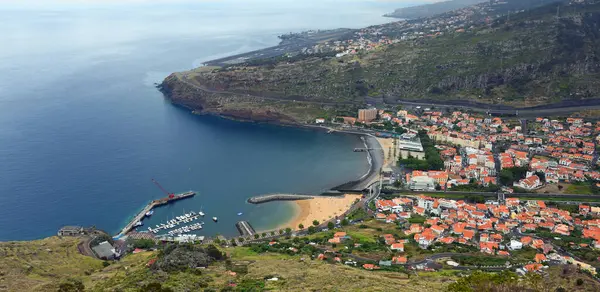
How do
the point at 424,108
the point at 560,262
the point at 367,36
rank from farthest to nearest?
the point at 367,36 < the point at 424,108 < the point at 560,262

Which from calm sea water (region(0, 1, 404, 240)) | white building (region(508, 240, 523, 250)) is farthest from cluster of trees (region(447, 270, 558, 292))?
calm sea water (region(0, 1, 404, 240))

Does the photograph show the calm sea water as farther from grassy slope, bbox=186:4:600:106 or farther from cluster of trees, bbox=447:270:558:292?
cluster of trees, bbox=447:270:558:292

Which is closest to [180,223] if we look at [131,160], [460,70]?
[131,160]

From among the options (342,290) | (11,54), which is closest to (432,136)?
(342,290)

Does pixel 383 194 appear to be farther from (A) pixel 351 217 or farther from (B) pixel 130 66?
(B) pixel 130 66

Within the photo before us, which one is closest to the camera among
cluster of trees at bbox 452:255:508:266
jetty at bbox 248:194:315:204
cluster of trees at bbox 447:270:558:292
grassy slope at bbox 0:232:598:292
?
cluster of trees at bbox 447:270:558:292

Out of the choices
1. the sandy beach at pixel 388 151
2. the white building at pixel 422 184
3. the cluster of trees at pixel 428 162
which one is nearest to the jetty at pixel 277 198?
the white building at pixel 422 184
